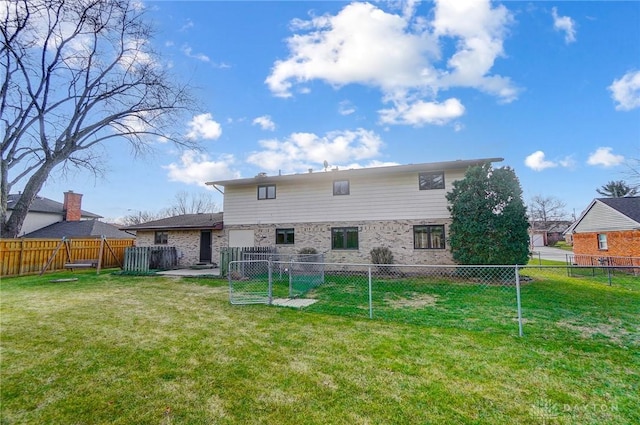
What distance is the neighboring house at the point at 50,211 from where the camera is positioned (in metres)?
23.9

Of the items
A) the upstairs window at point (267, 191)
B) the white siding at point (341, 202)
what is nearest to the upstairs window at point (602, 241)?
the white siding at point (341, 202)

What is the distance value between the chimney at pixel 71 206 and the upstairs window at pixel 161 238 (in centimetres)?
1585

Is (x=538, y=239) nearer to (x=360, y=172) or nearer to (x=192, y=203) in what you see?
(x=360, y=172)

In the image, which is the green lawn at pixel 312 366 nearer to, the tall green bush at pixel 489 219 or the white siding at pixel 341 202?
the tall green bush at pixel 489 219

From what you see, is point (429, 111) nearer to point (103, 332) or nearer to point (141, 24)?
point (141, 24)

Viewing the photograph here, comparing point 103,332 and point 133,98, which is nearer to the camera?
point 103,332

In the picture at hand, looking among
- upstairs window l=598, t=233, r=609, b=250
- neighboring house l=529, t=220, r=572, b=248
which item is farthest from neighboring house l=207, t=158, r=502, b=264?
neighboring house l=529, t=220, r=572, b=248

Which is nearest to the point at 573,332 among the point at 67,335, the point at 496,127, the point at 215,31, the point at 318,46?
the point at 67,335

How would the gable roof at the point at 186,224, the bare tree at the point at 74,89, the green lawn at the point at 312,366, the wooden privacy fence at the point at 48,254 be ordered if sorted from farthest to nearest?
the gable roof at the point at 186,224, the wooden privacy fence at the point at 48,254, the bare tree at the point at 74,89, the green lawn at the point at 312,366

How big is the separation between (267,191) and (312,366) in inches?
505

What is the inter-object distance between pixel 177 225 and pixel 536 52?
1933 cm

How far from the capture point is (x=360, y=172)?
1407 cm

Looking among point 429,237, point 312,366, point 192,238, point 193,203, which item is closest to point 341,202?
point 429,237

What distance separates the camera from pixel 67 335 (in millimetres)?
5078
